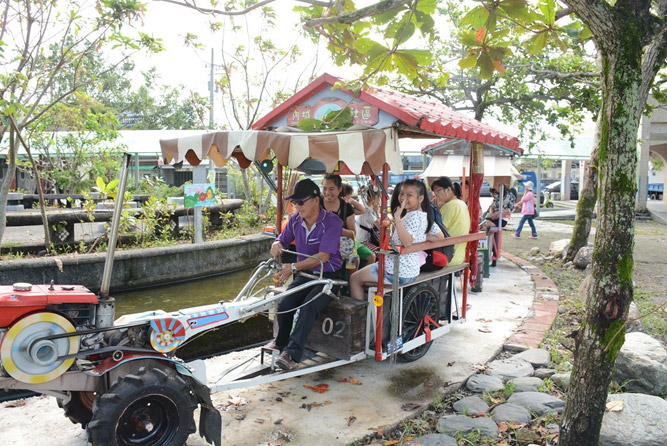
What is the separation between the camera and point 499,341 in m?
5.75

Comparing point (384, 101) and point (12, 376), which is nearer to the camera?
point (12, 376)

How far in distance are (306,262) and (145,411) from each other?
64.9 inches

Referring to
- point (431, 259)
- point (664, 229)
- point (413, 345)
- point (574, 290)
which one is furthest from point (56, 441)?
point (664, 229)

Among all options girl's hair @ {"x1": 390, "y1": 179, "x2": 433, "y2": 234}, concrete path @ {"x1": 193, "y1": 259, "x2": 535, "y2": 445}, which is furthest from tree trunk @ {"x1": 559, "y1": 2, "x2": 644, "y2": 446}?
girl's hair @ {"x1": 390, "y1": 179, "x2": 433, "y2": 234}

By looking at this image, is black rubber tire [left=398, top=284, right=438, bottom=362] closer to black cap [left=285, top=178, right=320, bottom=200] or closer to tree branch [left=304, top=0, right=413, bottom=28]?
black cap [left=285, top=178, right=320, bottom=200]

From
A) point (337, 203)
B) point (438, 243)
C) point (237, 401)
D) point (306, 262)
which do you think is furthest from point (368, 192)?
point (237, 401)

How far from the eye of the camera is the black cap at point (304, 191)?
14.2 ft

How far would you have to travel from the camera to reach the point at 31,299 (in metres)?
3.00

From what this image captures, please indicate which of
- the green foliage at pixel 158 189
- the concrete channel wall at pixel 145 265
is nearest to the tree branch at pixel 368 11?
the concrete channel wall at pixel 145 265

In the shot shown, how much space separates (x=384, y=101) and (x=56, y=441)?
3.56 m

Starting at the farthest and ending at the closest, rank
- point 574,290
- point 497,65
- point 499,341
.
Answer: point 574,290 → point 499,341 → point 497,65

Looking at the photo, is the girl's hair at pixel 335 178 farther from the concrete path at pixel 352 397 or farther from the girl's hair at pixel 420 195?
the concrete path at pixel 352 397

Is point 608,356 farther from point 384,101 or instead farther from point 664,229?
point 664,229

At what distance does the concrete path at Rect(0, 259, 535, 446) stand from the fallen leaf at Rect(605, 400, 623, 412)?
4.05 ft
